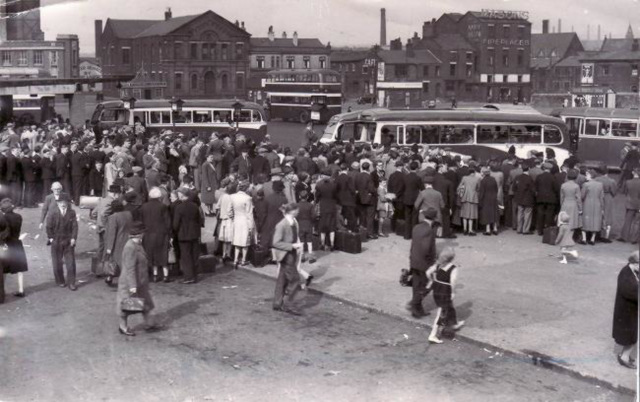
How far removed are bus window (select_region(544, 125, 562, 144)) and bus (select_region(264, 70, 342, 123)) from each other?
2748 cm

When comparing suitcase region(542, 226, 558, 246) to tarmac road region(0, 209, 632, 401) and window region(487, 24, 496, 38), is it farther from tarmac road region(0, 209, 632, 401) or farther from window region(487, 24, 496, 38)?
window region(487, 24, 496, 38)

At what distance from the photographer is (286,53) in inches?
3172

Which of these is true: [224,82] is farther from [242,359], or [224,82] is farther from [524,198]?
[242,359]

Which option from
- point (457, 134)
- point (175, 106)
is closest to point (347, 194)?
point (457, 134)

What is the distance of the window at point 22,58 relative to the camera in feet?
197

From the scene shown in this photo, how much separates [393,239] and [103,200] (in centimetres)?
698

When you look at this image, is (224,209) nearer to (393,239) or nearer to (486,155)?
(393,239)

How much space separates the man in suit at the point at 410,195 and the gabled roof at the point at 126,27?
62360mm

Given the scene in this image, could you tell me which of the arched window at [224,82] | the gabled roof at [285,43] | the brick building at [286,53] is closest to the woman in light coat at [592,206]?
the arched window at [224,82]

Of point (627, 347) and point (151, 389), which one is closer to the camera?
point (151, 389)

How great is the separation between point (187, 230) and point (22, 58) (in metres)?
53.0

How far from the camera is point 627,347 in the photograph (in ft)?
32.1

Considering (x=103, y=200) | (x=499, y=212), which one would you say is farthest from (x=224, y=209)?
(x=499, y=212)

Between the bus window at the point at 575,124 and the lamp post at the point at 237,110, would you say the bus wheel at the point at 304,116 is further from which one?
the bus window at the point at 575,124
